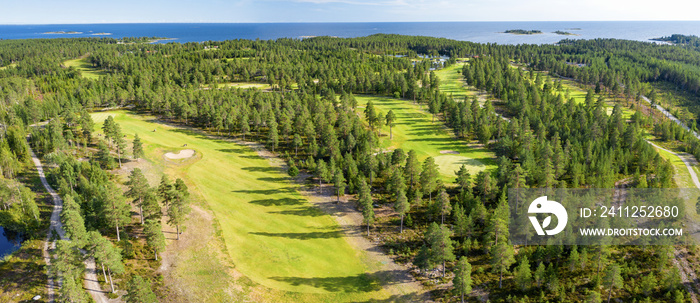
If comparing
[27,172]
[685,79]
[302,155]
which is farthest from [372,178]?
[685,79]

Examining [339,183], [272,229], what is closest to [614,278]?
[339,183]

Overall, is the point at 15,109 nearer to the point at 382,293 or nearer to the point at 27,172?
the point at 27,172

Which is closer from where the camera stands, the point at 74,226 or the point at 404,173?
the point at 74,226

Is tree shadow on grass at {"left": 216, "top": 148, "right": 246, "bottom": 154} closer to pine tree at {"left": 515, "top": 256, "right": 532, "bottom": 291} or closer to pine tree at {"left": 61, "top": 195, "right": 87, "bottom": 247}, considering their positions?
pine tree at {"left": 61, "top": 195, "right": 87, "bottom": 247}

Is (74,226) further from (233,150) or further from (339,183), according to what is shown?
(233,150)

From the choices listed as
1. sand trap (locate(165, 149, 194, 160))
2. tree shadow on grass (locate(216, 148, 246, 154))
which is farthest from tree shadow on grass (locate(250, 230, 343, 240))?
tree shadow on grass (locate(216, 148, 246, 154))

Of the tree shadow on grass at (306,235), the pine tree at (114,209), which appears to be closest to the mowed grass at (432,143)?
the tree shadow on grass at (306,235)
